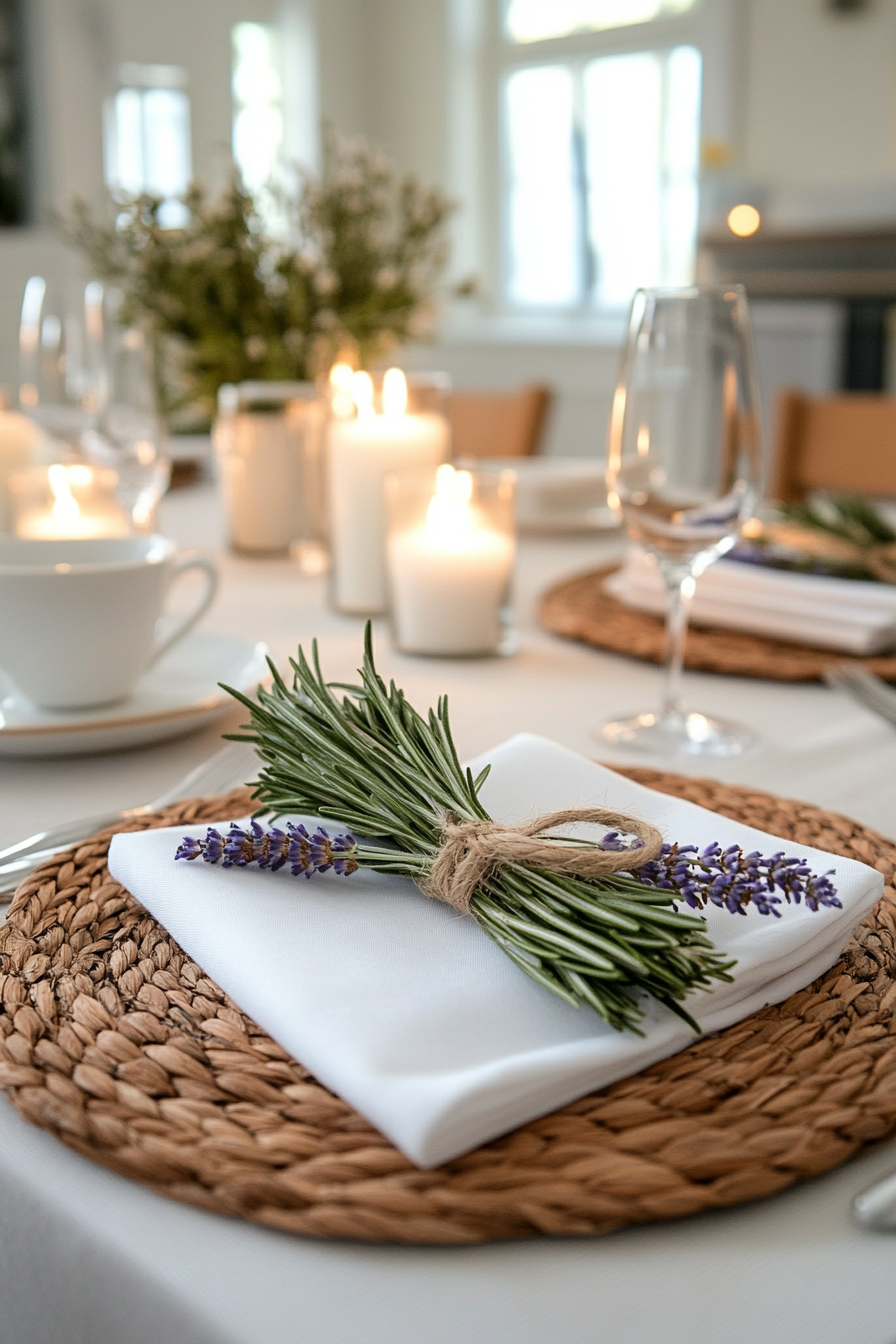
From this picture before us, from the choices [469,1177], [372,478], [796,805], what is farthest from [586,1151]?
[372,478]

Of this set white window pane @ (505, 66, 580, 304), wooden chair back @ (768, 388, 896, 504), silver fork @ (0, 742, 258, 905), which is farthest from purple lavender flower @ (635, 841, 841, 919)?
white window pane @ (505, 66, 580, 304)

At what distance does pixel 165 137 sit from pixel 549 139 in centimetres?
156

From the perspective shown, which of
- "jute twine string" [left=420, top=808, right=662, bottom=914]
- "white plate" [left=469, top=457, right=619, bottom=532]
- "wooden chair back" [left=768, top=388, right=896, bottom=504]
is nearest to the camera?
"jute twine string" [left=420, top=808, right=662, bottom=914]

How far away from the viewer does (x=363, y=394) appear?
1.17m

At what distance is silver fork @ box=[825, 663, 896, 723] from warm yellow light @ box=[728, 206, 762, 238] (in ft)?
13.6

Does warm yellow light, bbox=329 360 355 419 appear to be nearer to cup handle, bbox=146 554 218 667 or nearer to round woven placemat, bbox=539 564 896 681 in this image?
round woven placemat, bbox=539 564 896 681

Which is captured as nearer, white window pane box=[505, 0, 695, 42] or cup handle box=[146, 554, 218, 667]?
cup handle box=[146, 554, 218, 667]

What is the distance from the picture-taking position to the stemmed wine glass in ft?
2.53

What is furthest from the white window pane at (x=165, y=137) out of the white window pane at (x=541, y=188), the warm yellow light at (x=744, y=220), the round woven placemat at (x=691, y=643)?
A: the round woven placemat at (x=691, y=643)

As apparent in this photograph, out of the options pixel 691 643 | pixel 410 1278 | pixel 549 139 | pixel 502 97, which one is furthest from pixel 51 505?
pixel 502 97

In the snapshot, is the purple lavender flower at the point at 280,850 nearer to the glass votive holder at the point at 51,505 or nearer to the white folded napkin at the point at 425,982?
the white folded napkin at the point at 425,982

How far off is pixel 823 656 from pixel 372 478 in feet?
1.36

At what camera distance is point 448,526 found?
39.6 inches

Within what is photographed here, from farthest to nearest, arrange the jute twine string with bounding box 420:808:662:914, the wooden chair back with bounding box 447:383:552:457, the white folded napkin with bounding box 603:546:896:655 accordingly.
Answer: the wooden chair back with bounding box 447:383:552:457
the white folded napkin with bounding box 603:546:896:655
the jute twine string with bounding box 420:808:662:914
